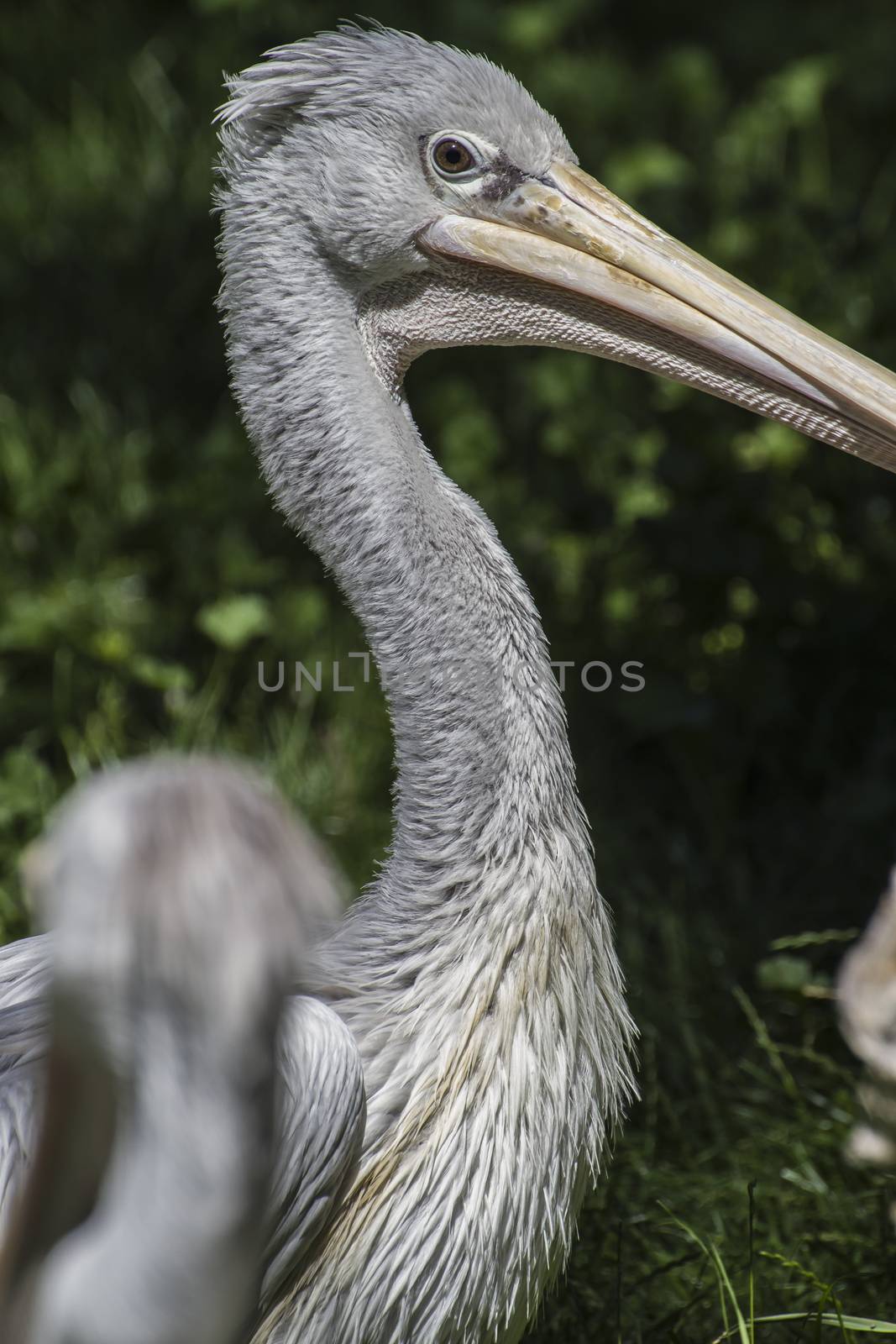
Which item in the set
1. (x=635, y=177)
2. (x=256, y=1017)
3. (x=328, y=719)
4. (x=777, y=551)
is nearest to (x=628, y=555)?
(x=777, y=551)

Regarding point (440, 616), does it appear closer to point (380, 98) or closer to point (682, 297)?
point (682, 297)

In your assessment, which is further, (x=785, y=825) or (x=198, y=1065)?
(x=785, y=825)

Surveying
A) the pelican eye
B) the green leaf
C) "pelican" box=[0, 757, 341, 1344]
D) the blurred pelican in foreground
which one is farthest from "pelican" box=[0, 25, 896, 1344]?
the green leaf

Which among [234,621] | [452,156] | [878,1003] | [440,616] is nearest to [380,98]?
[452,156]

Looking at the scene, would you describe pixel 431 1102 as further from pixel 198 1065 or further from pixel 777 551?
pixel 777 551

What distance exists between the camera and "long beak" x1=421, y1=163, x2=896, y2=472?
203 cm

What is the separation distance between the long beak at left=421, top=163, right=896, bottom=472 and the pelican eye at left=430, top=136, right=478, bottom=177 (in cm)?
6

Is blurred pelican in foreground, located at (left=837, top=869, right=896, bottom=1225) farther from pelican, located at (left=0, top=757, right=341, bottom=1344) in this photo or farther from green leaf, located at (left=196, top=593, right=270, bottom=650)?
green leaf, located at (left=196, top=593, right=270, bottom=650)

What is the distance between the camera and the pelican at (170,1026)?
2.92 ft

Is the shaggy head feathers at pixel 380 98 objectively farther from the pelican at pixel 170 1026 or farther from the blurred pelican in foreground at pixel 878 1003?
the pelican at pixel 170 1026

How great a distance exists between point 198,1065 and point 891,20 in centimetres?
599

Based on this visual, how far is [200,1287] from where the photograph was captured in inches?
35.7

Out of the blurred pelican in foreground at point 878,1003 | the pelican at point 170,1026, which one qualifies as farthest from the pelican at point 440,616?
the pelican at point 170,1026

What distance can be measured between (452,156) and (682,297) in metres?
0.38
